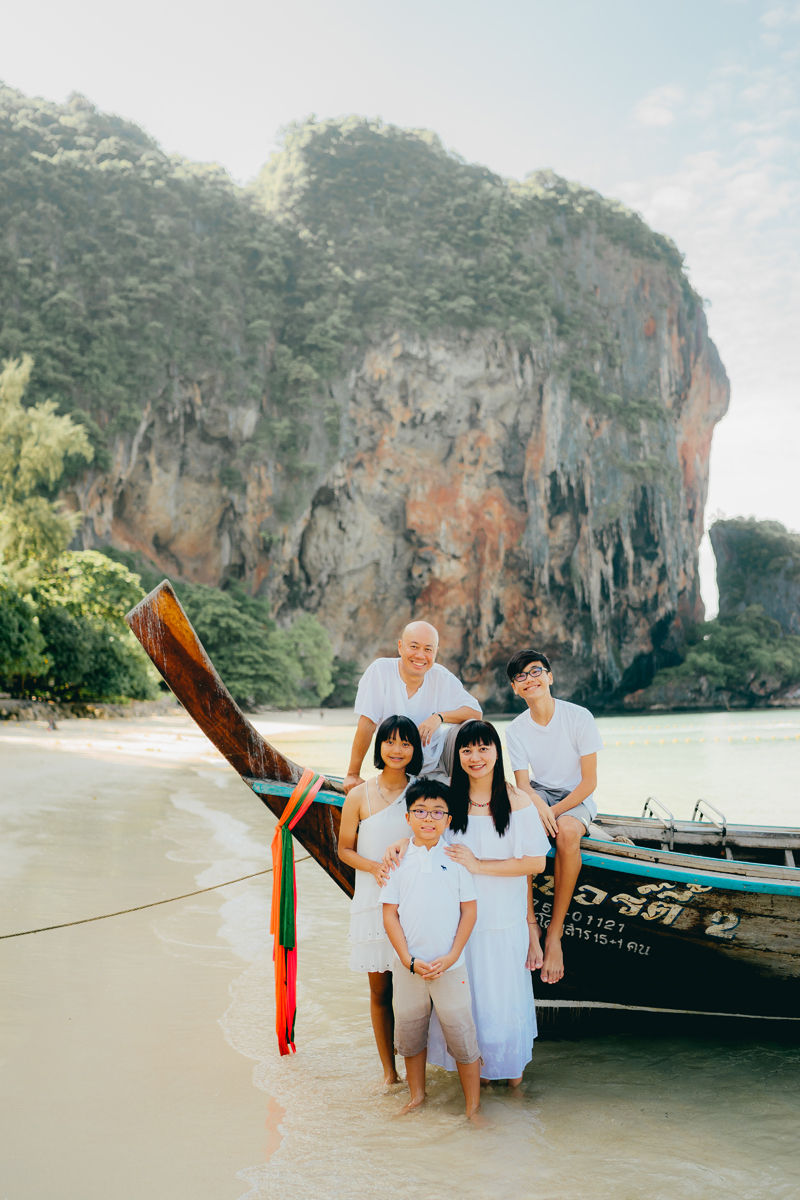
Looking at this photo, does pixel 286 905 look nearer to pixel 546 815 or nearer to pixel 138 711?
pixel 546 815

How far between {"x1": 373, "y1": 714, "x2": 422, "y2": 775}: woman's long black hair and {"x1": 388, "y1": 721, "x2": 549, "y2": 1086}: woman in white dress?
0.44ft

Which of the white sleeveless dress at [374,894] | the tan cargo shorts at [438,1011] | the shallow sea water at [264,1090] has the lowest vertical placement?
the shallow sea water at [264,1090]

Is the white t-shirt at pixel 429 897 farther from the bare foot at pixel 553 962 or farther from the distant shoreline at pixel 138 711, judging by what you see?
the distant shoreline at pixel 138 711

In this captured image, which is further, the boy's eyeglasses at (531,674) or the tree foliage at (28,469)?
the tree foliage at (28,469)

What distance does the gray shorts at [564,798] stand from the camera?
315 centimetres

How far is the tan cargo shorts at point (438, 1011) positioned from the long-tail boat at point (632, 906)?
62cm

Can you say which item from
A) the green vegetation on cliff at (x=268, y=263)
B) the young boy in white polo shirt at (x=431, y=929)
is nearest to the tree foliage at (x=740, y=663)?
the green vegetation on cliff at (x=268, y=263)

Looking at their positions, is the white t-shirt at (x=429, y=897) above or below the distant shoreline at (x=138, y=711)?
above

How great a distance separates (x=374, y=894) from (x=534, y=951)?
28.1 inches

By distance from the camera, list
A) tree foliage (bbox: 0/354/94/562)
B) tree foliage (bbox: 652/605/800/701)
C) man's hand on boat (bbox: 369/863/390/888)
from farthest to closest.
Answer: tree foliage (bbox: 652/605/800/701) < tree foliage (bbox: 0/354/94/562) < man's hand on boat (bbox: 369/863/390/888)

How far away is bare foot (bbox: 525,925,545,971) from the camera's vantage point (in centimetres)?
304

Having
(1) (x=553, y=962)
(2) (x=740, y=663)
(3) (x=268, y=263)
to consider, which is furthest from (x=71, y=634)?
(2) (x=740, y=663)

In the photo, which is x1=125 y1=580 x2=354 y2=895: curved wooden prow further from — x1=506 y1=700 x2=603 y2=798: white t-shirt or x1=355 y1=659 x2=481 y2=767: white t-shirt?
x1=506 y1=700 x2=603 y2=798: white t-shirt

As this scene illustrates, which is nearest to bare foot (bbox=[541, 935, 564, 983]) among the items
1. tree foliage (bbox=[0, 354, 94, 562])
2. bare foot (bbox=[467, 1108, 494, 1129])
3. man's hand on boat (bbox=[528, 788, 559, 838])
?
man's hand on boat (bbox=[528, 788, 559, 838])
